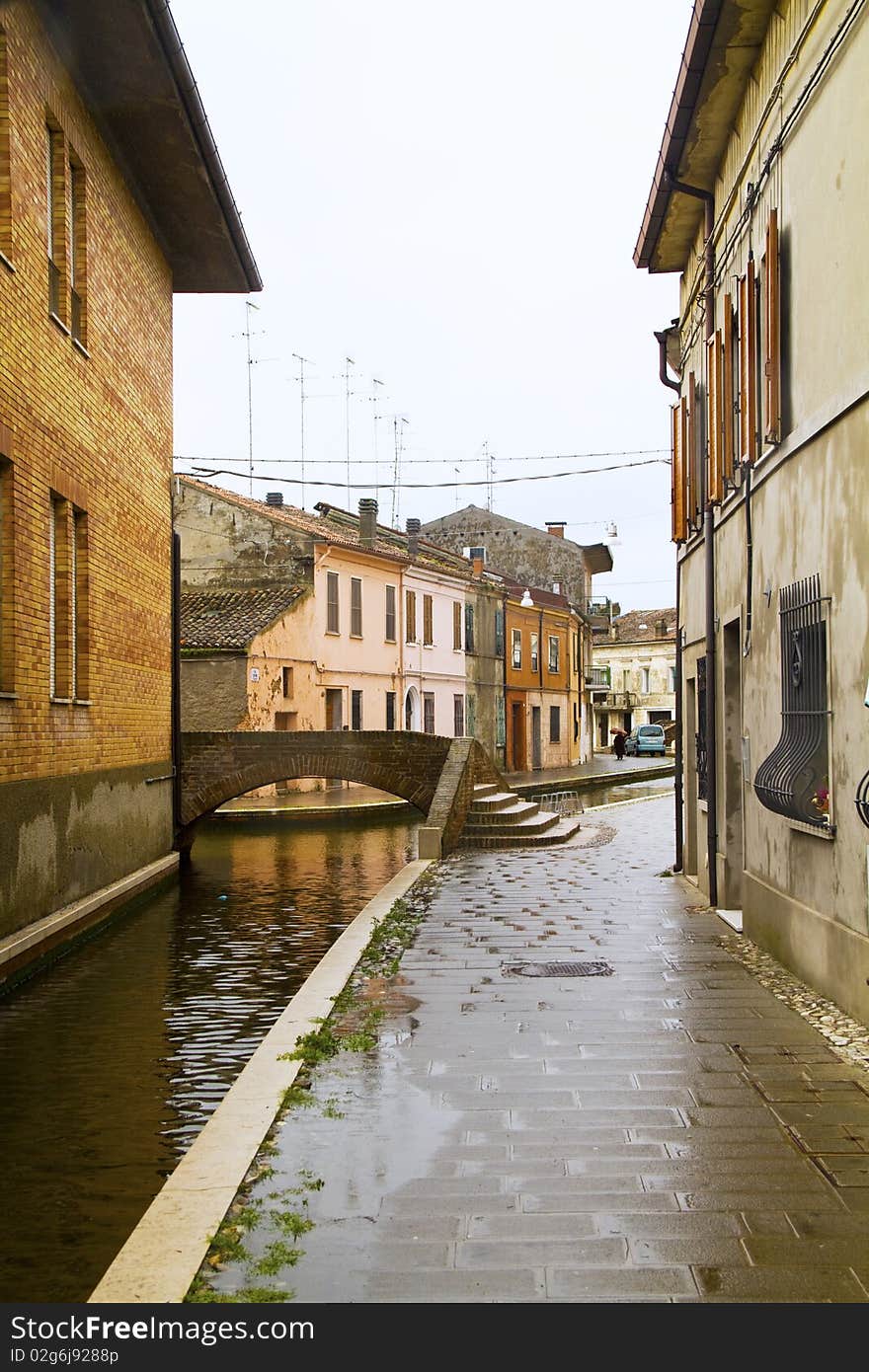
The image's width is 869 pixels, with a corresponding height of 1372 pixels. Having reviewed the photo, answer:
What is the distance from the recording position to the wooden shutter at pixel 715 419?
1080 centimetres

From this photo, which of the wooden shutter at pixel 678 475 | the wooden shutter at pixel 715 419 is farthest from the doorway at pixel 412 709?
the wooden shutter at pixel 715 419

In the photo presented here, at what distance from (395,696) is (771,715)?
101ft

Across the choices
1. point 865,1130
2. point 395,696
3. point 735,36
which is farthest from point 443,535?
point 865,1130

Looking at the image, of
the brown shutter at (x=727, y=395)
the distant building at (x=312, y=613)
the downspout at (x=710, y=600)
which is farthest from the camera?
the distant building at (x=312, y=613)

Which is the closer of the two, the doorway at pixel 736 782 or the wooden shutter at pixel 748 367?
the wooden shutter at pixel 748 367

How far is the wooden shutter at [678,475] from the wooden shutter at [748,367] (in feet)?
12.2

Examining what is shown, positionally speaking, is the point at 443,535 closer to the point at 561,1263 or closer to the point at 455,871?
the point at 455,871

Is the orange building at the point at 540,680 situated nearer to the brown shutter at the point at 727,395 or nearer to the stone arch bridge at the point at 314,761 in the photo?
the stone arch bridge at the point at 314,761

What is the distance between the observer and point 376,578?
37969mm

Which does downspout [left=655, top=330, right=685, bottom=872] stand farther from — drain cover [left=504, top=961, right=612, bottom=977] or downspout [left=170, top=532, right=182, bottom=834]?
downspout [left=170, top=532, right=182, bottom=834]

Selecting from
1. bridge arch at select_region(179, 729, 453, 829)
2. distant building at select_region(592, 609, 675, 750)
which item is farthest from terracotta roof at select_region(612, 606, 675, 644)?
bridge arch at select_region(179, 729, 453, 829)

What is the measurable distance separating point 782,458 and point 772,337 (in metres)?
0.75

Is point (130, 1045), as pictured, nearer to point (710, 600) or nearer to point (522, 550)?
point (710, 600)

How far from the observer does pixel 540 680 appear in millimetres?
53094
